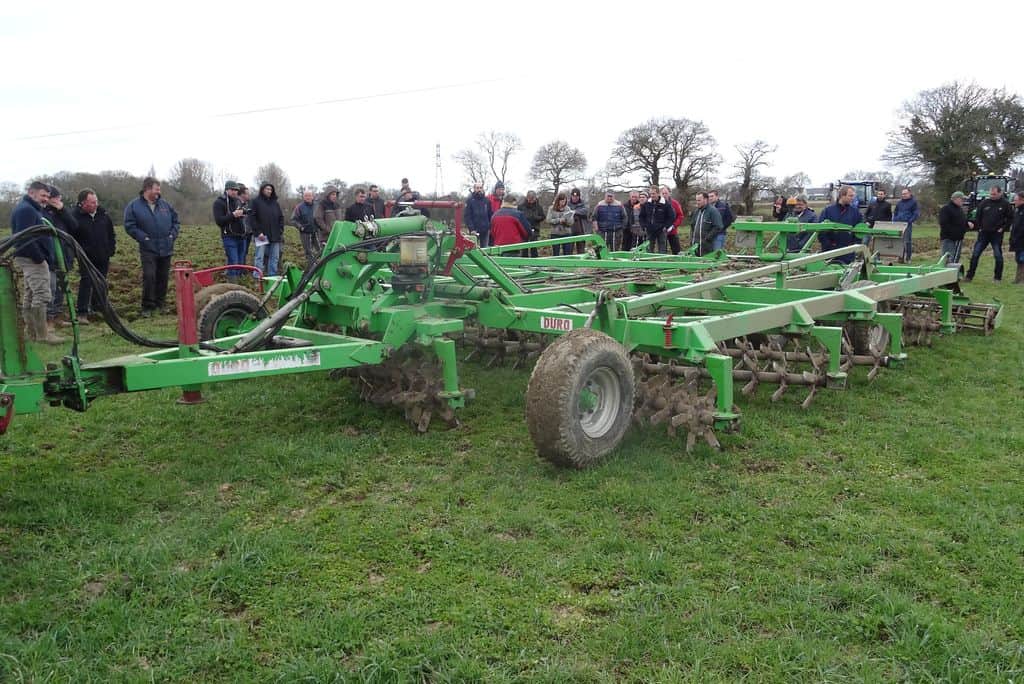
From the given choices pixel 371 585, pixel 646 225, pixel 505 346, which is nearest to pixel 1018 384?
pixel 505 346

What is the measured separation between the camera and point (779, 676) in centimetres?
274

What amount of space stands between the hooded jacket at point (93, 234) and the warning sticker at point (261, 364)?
5.83m

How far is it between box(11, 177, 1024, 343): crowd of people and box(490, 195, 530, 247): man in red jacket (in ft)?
0.05

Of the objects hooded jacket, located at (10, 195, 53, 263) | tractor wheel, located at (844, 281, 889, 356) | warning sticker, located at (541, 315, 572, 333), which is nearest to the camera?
warning sticker, located at (541, 315, 572, 333)

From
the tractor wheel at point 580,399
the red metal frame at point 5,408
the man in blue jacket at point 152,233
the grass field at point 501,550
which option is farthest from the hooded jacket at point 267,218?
the red metal frame at point 5,408

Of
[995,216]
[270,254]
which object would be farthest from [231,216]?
[995,216]

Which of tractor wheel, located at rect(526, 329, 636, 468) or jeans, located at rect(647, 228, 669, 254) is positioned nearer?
tractor wheel, located at rect(526, 329, 636, 468)

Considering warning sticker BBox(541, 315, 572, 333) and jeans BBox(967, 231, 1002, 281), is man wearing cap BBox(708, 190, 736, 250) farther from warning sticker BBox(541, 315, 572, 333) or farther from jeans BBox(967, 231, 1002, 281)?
warning sticker BBox(541, 315, 572, 333)

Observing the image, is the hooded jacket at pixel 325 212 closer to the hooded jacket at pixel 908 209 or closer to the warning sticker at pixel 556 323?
the warning sticker at pixel 556 323

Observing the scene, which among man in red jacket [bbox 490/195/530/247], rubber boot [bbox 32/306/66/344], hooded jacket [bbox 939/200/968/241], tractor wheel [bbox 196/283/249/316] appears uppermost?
man in red jacket [bbox 490/195/530/247]

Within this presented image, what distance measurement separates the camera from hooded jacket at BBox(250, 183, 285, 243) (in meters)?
10.9

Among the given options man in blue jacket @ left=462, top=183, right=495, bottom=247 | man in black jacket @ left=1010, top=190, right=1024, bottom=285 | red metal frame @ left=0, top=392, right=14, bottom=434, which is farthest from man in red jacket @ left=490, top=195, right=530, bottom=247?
red metal frame @ left=0, top=392, right=14, bottom=434

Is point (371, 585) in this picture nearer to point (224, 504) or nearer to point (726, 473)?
point (224, 504)

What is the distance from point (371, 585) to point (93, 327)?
730 centimetres
